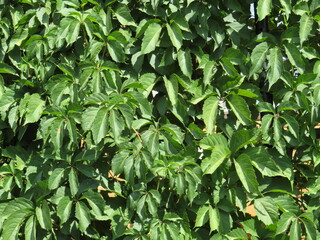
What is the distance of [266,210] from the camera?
2090 millimetres

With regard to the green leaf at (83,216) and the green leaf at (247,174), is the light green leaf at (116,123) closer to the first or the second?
the green leaf at (83,216)

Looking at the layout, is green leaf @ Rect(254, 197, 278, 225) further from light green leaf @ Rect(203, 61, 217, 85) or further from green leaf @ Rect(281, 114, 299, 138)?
light green leaf @ Rect(203, 61, 217, 85)

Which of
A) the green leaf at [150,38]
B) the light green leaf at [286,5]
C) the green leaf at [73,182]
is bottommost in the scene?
the green leaf at [73,182]

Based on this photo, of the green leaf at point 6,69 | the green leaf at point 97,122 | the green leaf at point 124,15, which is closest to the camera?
the green leaf at point 97,122

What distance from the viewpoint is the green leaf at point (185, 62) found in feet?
7.01

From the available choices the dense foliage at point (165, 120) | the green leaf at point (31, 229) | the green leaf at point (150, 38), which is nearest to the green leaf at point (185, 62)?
the dense foliage at point (165, 120)

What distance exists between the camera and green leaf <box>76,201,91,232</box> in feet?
6.58

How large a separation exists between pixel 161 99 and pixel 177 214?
537mm

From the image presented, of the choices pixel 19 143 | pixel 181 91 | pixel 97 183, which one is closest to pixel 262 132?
pixel 181 91

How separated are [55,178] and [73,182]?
9 centimetres

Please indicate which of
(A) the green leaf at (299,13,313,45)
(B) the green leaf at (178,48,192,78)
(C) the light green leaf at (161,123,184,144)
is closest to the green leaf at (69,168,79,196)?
(C) the light green leaf at (161,123,184,144)

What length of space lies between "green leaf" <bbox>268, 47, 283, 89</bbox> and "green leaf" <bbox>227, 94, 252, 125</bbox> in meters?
0.15

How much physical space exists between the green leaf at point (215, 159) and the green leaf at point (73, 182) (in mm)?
550

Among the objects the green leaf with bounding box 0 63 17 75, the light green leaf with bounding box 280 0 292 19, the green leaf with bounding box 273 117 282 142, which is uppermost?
the light green leaf with bounding box 280 0 292 19
